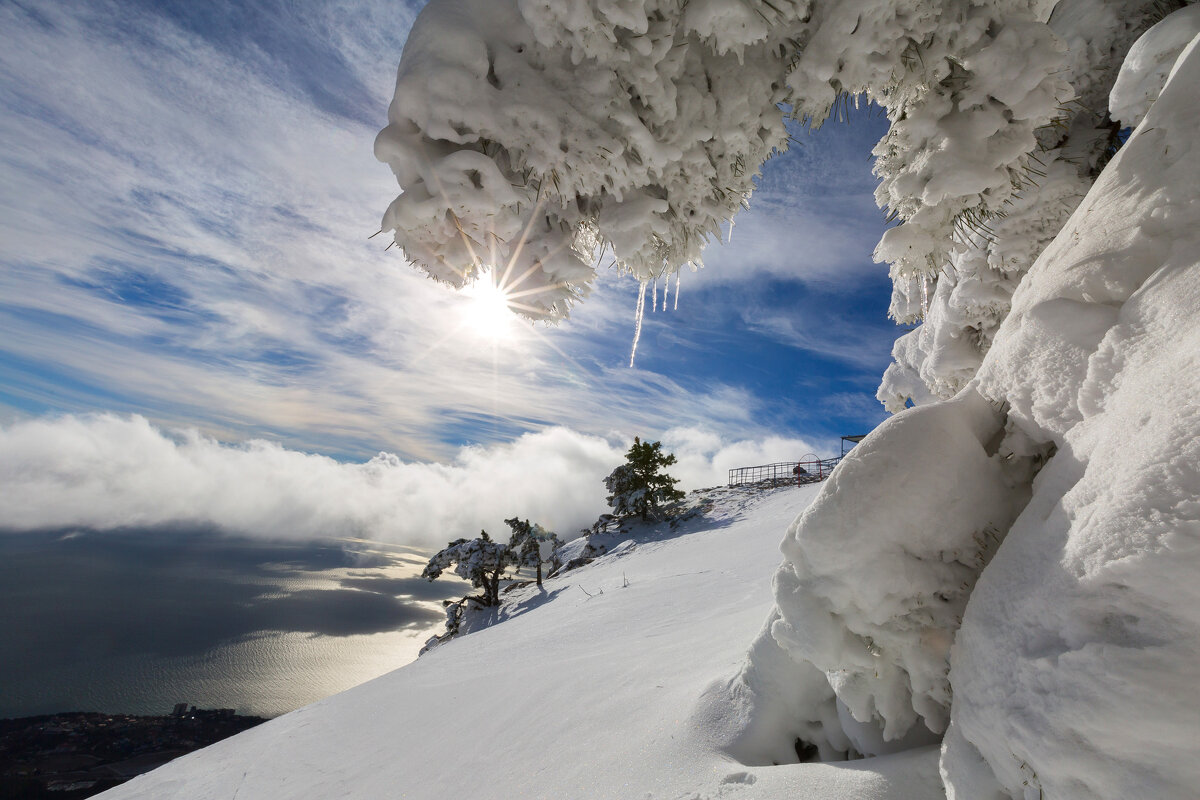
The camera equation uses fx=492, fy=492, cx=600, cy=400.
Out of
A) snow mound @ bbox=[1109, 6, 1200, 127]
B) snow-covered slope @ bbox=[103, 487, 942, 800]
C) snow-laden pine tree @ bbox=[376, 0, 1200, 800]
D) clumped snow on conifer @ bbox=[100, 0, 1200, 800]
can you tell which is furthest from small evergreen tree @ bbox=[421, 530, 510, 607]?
snow mound @ bbox=[1109, 6, 1200, 127]

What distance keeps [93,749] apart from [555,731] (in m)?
61.6

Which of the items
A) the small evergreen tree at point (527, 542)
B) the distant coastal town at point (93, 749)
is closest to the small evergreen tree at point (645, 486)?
the small evergreen tree at point (527, 542)

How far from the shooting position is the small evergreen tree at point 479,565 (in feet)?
79.3

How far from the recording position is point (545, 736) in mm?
4238

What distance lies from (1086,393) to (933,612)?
3.90ft

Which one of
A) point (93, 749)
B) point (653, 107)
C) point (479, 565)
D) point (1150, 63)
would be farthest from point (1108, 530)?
point (93, 749)

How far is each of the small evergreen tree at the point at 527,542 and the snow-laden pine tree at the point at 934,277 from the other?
22.7m

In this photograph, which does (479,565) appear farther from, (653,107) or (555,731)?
(653,107)

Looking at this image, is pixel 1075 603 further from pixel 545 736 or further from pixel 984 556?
pixel 545 736

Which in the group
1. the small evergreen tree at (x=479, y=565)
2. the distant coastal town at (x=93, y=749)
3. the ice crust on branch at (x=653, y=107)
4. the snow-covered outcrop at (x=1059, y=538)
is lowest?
the distant coastal town at (x=93, y=749)

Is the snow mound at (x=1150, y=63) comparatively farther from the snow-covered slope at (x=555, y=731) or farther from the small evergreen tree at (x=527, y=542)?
the small evergreen tree at (x=527, y=542)

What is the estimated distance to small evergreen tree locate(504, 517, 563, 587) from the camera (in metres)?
25.0

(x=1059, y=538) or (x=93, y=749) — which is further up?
(x=1059, y=538)

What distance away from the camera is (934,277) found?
15.0 ft
